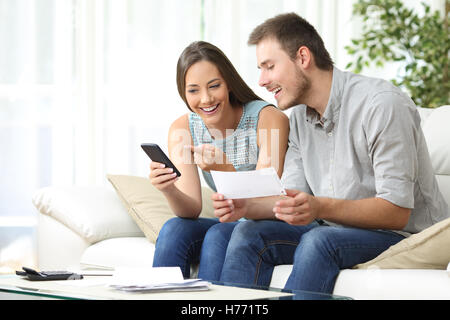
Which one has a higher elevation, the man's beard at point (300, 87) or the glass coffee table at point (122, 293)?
the man's beard at point (300, 87)

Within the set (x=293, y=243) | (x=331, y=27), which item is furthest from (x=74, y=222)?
(x=331, y=27)

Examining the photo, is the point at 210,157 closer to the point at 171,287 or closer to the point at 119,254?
the point at 119,254

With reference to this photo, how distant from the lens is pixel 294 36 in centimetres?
205

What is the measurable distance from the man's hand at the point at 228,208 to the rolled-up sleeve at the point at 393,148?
38 cm

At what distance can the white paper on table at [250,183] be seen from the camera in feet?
5.45

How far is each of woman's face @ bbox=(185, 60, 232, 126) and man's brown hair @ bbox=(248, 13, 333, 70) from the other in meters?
0.24

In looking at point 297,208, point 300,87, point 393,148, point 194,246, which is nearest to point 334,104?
point 300,87

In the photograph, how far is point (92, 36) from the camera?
3650 millimetres

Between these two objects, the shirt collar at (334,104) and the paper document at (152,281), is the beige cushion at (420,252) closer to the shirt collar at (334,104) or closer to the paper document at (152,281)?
the shirt collar at (334,104)

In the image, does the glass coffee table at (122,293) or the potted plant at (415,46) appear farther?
the potted plant at (415,46)

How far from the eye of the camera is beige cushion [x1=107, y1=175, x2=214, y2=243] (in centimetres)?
245

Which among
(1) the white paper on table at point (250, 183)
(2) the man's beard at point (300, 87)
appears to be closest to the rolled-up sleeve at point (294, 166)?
(2) the man's beard at point (300, 87)
